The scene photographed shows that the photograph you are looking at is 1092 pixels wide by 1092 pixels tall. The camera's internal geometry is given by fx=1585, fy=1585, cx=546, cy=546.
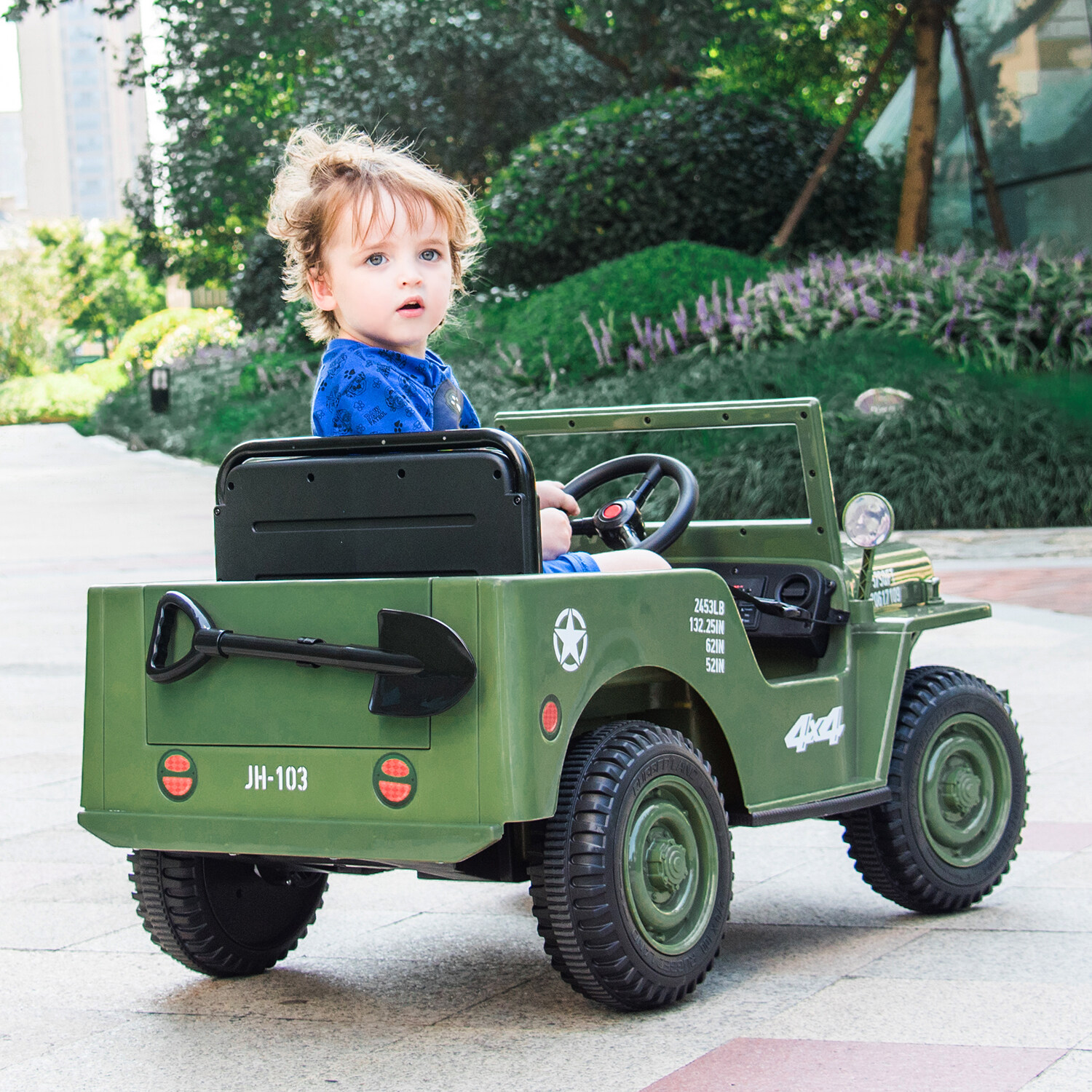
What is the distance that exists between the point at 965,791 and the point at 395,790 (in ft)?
5.78

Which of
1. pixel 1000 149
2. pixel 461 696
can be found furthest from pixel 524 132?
pixel 461 696

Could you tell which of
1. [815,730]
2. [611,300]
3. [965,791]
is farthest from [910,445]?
[815,730]

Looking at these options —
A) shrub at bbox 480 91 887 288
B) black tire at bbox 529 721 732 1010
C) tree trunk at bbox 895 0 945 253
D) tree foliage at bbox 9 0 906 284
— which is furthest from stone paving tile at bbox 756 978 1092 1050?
tree foliage at bbox 9 0 906 284

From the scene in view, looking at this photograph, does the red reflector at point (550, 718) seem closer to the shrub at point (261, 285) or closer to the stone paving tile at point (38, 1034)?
the stone paving tile at point (38, 1034)

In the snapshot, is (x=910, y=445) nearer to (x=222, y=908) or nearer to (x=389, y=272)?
(x=389, y=272)

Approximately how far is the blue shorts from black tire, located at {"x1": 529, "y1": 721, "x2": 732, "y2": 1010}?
0.34 m

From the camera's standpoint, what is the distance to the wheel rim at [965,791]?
4.03m

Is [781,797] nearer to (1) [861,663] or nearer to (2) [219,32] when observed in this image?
(1) [861,663]

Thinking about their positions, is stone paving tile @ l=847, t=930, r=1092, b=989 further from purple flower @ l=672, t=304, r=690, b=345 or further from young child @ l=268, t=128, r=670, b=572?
purple flower @ l=672, t=304, r=690, b=345

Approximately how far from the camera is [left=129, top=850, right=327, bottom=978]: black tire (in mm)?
3428

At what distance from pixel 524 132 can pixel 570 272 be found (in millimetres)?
4402

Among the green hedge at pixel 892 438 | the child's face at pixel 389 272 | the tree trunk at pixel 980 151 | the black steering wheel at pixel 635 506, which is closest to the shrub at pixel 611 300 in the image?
the green hedge at pixel 892 438

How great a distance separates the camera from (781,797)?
360cm

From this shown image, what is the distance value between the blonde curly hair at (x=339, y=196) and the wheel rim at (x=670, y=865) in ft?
4.26
